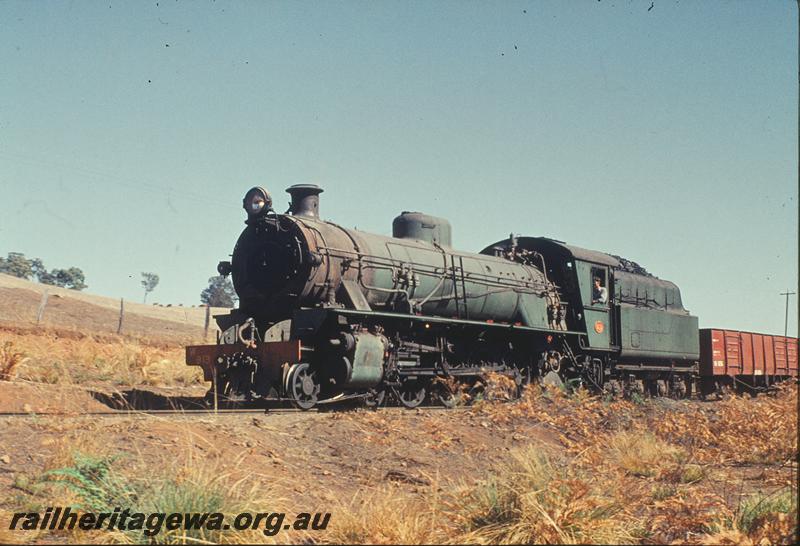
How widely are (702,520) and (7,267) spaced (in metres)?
91.6

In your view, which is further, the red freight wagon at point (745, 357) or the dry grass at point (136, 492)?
the red freight wagon at point (745, 357)

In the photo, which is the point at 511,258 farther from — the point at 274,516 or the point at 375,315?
the point at 274,516

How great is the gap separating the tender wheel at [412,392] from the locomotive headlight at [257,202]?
4397 millimetres

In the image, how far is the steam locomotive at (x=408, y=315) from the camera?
12117 millimetres

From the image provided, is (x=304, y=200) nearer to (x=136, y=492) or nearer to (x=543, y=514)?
(x=136, y=492)

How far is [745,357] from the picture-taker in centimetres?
2608

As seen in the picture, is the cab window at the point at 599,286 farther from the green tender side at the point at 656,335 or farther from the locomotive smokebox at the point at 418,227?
the locomotive smokebox at the point at 418,227

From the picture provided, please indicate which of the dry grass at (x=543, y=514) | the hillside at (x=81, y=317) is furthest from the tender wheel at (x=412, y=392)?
the hillside at (x=81, y=317)

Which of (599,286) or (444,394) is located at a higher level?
(599,286)

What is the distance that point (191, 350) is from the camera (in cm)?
1255

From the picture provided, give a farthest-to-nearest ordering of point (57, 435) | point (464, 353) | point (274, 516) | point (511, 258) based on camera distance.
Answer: point (511, 258)
point (464, 353)
point (57, 435)
point (274, 516)

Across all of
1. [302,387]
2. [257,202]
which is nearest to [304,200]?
[257,202]

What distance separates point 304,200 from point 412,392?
4.47m

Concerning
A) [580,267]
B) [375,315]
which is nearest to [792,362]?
[580,267]
